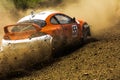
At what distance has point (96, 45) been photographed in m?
14.2

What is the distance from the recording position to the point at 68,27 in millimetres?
14297

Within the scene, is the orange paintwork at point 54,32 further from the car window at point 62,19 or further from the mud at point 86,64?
the mud at point 86,64

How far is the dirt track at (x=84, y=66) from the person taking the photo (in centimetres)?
1059

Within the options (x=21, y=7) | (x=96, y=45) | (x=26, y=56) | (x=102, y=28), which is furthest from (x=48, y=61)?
(x=21, y=7)

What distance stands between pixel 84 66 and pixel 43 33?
2.12m

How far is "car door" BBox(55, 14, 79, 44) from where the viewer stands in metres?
14.1

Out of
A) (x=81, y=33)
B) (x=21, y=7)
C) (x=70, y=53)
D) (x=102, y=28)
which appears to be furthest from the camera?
(x=21, y=7)

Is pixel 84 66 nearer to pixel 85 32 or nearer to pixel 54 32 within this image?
pixel 54 32

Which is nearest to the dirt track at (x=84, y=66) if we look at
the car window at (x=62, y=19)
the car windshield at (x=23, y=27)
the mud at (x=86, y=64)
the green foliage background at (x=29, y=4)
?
the mud at (x=86, y=64)

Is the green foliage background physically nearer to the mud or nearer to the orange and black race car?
the mud

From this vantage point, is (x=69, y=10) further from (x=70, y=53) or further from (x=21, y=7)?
(x=70, y=53)

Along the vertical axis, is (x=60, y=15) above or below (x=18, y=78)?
above

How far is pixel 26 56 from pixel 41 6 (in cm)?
1865

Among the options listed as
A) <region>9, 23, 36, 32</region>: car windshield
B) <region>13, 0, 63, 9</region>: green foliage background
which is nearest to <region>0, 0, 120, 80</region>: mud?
<region>9, 23, 36, 32</region>: car windshield
